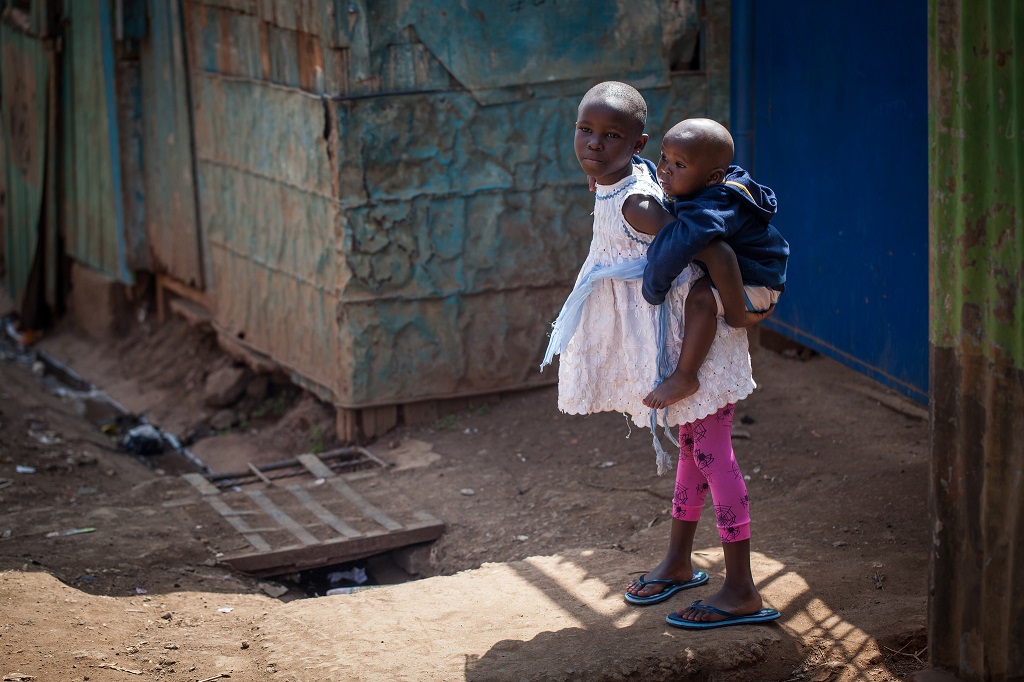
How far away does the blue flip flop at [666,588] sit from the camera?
353 centimetres

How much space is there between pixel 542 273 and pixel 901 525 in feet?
8.22

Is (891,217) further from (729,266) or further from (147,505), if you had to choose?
(147,505)

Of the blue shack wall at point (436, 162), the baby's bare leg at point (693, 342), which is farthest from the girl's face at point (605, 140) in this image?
the blue shack wall at point (436, 162)

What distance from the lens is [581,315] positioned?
11.1ft

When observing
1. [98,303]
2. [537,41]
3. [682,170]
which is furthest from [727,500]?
[98,303]

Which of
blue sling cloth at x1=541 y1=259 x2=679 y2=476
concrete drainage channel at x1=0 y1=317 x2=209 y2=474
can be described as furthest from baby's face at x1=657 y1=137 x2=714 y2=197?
concrete drainage channel at x1=0 y1=317 x2=209 y2=474

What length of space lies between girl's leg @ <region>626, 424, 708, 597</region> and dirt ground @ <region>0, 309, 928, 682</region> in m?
0.11

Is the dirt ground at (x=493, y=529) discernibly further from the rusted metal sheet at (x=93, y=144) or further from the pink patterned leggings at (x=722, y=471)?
the rusted metal sheet at (x=93, y=144)

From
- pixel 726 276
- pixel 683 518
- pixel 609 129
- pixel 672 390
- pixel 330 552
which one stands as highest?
pixel 609 129

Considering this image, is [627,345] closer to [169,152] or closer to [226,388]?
[226,388]

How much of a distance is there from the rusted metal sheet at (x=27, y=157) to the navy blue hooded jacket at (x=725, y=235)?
7153mm

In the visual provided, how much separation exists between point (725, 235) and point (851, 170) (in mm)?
2170

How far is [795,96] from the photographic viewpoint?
17.8 ft

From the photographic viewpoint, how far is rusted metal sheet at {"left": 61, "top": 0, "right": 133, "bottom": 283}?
8.06 meters
